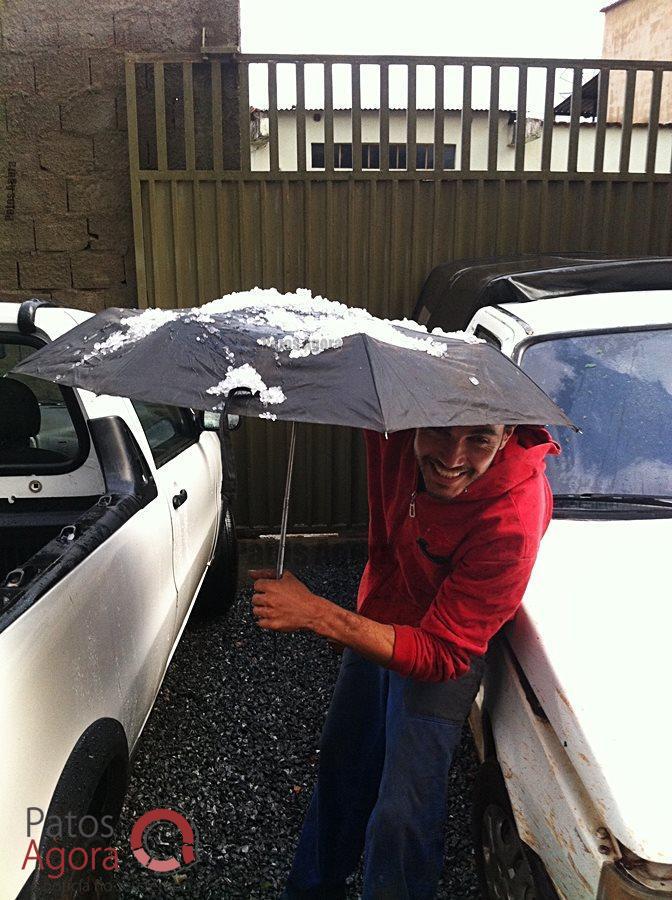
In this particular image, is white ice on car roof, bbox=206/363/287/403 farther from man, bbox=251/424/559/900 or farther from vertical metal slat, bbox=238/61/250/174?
vertical metal slat, bbox=238/61/250/174

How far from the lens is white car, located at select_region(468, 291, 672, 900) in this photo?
151cm

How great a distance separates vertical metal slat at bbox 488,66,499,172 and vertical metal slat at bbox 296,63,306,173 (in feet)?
4.10

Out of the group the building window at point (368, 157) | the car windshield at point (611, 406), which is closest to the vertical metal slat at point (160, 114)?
the building window at point (368, 157)

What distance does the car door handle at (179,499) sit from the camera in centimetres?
317

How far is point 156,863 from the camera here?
2.67 metres

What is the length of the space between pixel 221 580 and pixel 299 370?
3.17m

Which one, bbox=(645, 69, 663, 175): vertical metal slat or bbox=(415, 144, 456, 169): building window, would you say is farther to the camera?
bbox=(415, 144, 456, 169): building window

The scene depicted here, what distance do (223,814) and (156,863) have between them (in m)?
0.32

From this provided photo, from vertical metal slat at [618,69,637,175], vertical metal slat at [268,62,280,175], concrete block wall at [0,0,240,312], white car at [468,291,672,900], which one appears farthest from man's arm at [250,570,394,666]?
vertical metal slat at [618,69,637,175]

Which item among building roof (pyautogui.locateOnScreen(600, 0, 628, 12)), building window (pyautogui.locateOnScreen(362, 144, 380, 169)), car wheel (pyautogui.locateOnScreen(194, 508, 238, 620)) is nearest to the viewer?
car wheel (pyautogui.locateOnScreen(194, 508, 238, 620))

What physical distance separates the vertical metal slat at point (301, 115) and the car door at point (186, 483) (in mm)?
1966

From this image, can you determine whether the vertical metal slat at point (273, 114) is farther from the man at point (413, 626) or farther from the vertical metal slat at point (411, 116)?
the man at point (413, 626)

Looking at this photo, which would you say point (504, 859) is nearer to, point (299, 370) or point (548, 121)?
point (299, 370)

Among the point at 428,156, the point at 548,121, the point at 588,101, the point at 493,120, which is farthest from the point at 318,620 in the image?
the point at 588,101
